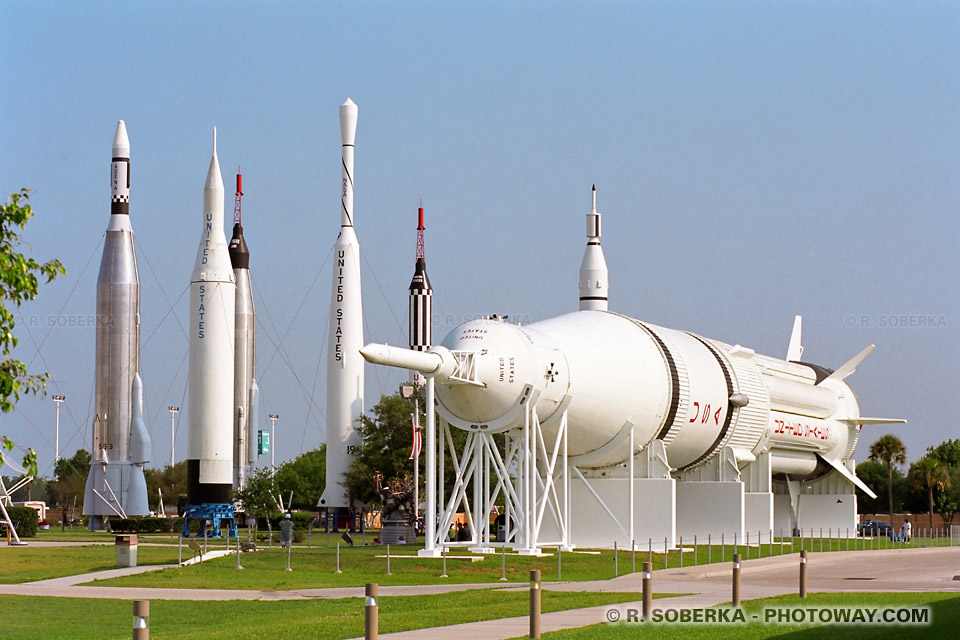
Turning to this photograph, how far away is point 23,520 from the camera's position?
61.0 meters

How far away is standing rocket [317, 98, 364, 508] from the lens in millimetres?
70500

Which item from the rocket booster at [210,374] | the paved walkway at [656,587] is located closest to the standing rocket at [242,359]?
the rocket booster at [210,374]

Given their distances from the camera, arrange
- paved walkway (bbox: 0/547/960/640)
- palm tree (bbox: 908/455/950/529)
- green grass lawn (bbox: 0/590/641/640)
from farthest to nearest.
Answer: palm tree (bbox: 908/455/950/529) → green grass lawn (bbox: 0/590/641/640) → paved walkway (bbox: 0/547/960/640)

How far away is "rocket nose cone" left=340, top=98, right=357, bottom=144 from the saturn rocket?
11.8 meters

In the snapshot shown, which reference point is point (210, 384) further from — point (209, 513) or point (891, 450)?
point (891, 450)

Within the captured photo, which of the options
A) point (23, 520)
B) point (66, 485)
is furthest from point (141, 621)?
point (66, 485)

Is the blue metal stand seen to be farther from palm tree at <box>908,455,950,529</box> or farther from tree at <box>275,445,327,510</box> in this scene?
palm tree at <box>908,455,950,529</box>

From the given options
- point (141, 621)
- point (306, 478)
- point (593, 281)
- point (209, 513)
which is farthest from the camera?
point (306, 478)

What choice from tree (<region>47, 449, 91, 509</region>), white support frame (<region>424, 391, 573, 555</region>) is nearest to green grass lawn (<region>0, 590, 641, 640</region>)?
white support frame (<region>424, 391, 573, 555</region>)

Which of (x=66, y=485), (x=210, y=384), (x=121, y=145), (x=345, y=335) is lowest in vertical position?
(x=66, y=485)

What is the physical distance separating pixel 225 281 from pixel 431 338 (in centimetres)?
1473

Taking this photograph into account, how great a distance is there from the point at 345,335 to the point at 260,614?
48.0 metres

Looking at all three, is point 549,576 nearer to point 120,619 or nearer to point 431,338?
point 120,619

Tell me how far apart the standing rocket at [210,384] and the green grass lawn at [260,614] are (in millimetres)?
34288
